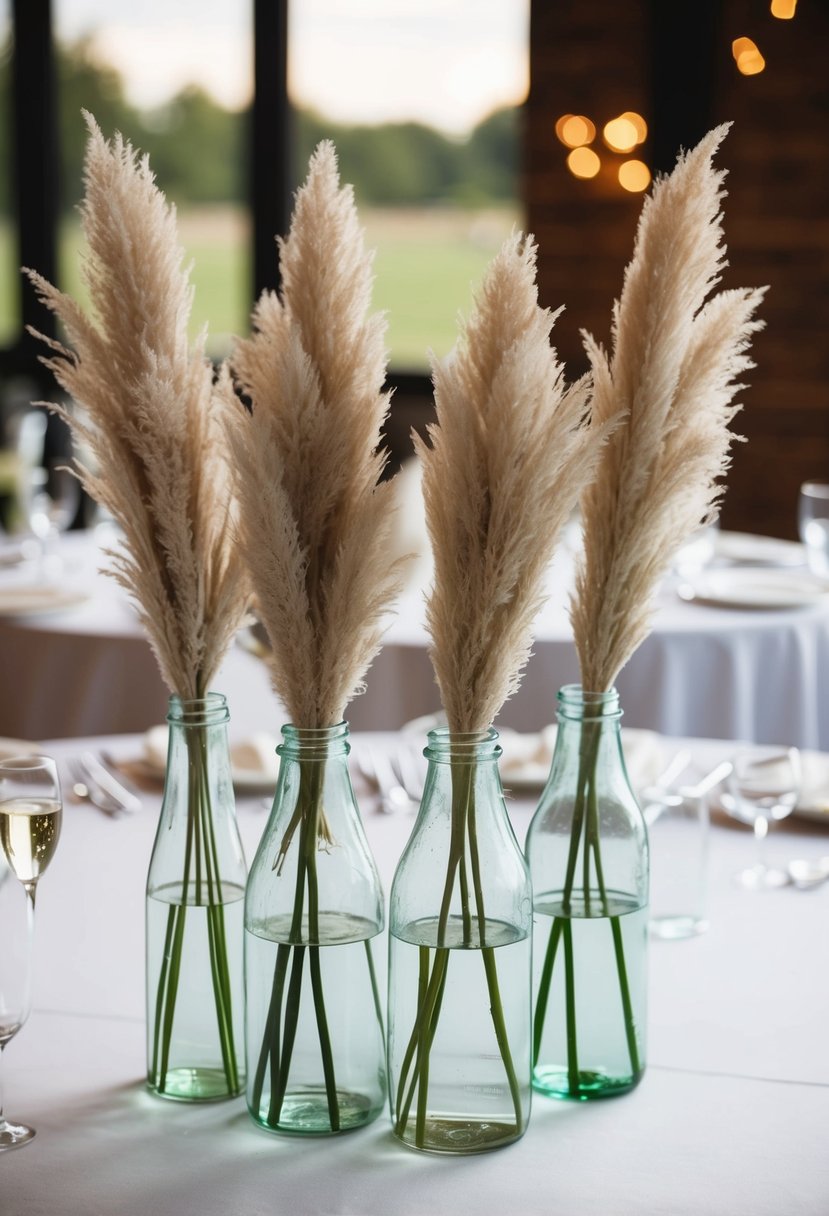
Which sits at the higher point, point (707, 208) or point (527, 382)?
point (707, 208)

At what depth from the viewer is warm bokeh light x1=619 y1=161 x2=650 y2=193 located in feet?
19.8

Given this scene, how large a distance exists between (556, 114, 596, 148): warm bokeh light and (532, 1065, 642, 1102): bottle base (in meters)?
5.61

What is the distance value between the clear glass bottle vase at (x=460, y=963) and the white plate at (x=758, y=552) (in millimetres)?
2791

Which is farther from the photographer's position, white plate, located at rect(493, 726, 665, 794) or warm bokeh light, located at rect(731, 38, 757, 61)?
warm bokeh light, located at rect(731, 38, 757, 61)

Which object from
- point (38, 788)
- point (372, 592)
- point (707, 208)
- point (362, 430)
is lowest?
point (38, 788)

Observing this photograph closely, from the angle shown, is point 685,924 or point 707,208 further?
point 685,924

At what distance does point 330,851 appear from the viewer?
3.08ft

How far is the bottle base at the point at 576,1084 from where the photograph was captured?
1.02 metres

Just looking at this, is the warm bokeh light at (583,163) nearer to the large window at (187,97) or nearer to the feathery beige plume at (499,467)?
the large window at (187,97)

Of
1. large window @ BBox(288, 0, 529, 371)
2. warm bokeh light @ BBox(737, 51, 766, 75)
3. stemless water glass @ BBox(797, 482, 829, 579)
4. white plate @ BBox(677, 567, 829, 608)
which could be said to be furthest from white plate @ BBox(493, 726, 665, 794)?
large window @ BBox(288, 0, 529, 371)

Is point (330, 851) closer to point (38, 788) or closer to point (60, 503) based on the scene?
point (38, 788)

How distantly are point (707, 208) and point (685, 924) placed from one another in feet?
2.34

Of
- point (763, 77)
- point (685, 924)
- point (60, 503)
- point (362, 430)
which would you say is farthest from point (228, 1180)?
point (763, 77)

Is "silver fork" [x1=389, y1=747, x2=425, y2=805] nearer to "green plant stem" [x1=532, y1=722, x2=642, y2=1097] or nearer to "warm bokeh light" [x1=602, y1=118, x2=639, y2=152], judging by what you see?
"green plant stem" [x1=532, y1=722, x2=642, y2=1097]
